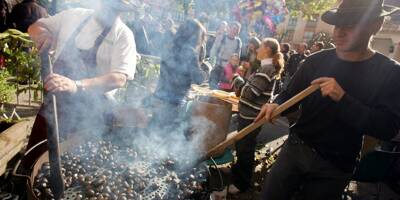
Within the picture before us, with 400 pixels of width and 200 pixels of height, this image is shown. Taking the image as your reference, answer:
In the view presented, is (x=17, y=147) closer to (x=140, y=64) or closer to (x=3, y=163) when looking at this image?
(x=3, y=163)

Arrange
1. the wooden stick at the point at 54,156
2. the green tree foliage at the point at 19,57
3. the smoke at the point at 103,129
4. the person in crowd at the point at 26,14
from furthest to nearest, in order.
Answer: the person in crowd at the point at 26,14, the green tree foliage at the point at 19,57, the smoke at the point at 103,129, the wooden stick at the point at 54,156

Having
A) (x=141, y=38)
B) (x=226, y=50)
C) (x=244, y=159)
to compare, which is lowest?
(x=244, y=159)

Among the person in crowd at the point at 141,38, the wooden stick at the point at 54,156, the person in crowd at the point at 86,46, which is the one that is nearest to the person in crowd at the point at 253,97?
→ the person in crowd at the point at 86,46

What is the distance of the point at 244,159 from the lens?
4402mm

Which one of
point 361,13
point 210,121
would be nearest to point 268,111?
point 361,13

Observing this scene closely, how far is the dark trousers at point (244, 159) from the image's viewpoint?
4320 mm

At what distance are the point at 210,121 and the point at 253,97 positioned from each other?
1.12 metres

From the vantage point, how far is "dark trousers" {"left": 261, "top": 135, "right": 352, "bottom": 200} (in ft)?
8.30

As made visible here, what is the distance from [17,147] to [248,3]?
8109 millimetres

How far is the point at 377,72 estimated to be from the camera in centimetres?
226

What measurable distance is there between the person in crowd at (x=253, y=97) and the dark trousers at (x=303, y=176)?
1.38 meters

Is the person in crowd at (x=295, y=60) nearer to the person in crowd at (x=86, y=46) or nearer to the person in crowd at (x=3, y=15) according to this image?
the person in crowd at (x=86, y=46)

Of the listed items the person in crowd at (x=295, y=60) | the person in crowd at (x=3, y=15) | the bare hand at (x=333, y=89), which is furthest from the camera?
the person in crowd at (x=295, y=60)

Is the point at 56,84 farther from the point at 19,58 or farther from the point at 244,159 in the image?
the point at 19,58
